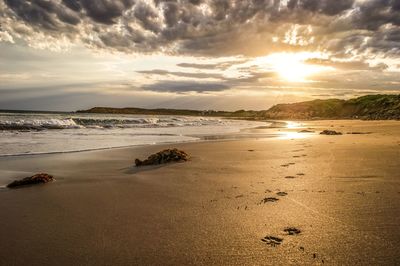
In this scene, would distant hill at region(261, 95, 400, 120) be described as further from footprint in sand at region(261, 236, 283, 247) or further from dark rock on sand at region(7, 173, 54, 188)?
footprint in sand at region(261, 236, 283, 247)

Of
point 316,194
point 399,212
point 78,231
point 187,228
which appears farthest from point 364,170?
point 78,231

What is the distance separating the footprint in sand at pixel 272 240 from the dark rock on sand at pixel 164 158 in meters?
5.50

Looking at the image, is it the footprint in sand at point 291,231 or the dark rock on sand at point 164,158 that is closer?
the footprint in sand at point 291,231

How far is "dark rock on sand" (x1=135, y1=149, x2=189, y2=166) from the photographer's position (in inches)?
328

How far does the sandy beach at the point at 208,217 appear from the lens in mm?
2820

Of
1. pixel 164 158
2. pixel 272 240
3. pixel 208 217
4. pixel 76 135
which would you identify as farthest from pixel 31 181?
pixel 76 135

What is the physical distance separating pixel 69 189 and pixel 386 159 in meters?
6.47

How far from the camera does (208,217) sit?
12.6ft

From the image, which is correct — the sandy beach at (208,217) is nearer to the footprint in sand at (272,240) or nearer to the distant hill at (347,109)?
the footprint in sand at (272,240)

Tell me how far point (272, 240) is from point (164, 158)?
18.6 ft

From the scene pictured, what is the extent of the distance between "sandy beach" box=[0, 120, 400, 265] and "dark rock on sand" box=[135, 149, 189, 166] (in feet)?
3.64

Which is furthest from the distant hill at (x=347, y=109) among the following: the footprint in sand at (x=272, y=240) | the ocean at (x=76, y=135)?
the footprint in sand at (x=272, y=240)

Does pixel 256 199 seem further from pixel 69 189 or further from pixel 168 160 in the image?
pixel 168 160

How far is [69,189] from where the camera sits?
5.60 m
